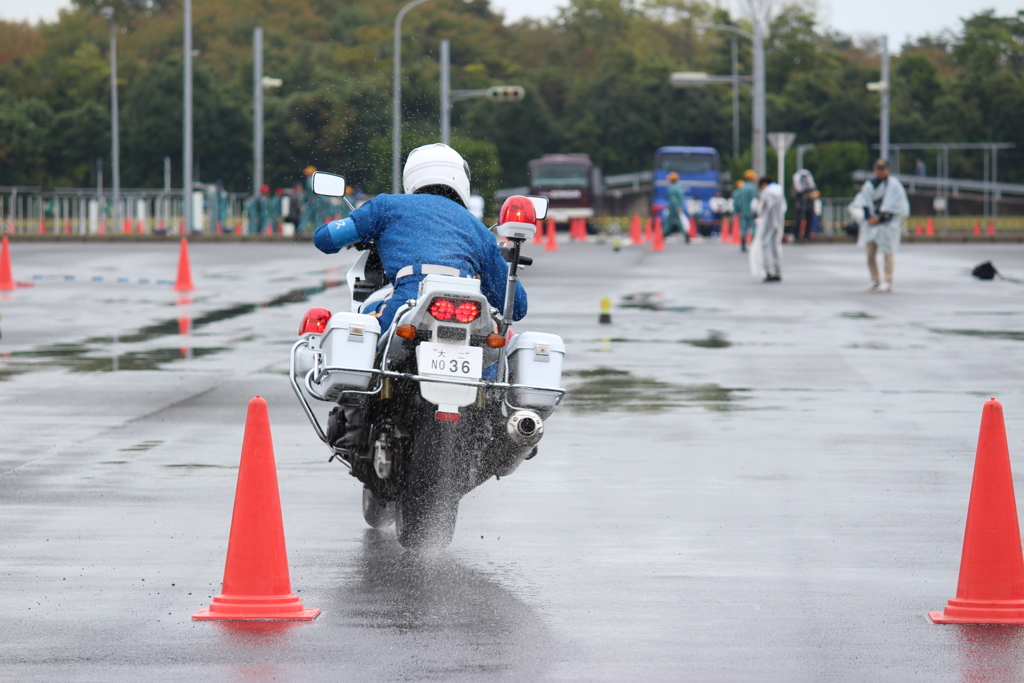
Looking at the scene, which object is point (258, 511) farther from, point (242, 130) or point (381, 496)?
point (242, 130)

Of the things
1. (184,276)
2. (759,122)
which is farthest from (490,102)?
(184,276)

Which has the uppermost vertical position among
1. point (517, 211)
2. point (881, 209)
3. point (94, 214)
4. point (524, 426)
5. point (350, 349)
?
point (94, 214)

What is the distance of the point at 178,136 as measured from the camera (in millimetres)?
80500

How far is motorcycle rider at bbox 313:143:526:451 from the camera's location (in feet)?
22.9

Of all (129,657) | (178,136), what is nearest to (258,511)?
(129,657)

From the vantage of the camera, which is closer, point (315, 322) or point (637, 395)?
point (315, 322)

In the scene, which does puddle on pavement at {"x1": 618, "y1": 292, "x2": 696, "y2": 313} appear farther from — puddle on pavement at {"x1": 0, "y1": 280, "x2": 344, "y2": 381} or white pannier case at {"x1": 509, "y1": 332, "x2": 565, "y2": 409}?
white pannier case at {"x1": 509, "y1": 332, "x2": 565, "y2": 409}

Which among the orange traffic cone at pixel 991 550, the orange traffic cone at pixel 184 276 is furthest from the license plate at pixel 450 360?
the orange traffic cone at pixel 184 276

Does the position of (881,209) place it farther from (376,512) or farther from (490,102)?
(490,102)

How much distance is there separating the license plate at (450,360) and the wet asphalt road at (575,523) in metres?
0.79

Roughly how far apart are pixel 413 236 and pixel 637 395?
5701 millimetres

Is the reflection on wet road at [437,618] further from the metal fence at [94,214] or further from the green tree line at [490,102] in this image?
the green tree line at [490,102]

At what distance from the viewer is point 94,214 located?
5228 cm

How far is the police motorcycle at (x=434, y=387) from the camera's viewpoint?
650 cm
